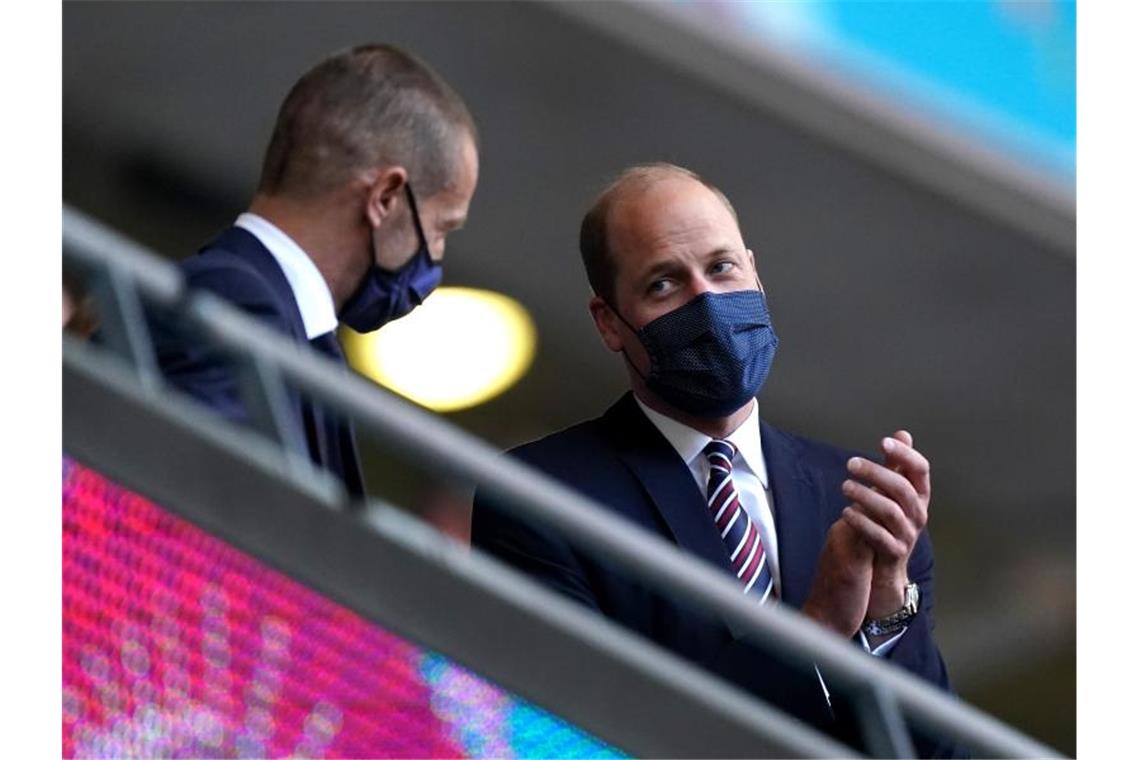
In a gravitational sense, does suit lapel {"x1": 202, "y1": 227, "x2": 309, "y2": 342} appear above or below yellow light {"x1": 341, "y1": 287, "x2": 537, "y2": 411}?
above

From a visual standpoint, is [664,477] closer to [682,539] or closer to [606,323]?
[682,539]

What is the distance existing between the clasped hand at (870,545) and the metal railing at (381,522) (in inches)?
15.9

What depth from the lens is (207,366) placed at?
2.47m

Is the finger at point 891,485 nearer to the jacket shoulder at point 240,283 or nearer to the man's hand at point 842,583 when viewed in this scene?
the man's hand at point 842,583

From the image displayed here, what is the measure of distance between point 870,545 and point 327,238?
100 centimetres

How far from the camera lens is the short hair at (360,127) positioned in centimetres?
287

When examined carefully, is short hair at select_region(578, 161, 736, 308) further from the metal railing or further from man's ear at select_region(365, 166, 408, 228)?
the metal railing

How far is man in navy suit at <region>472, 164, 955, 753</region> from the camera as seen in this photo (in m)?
2.95

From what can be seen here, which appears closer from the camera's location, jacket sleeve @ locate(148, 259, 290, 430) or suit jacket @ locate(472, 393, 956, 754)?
jacket sleeve @ locate(148, 259, 290, 430)

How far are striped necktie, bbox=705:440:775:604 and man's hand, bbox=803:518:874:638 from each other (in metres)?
0.08

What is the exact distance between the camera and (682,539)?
2.97 metres

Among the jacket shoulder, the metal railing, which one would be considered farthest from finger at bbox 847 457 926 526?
the jacket shoulder

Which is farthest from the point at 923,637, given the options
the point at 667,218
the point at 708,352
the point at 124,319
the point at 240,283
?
the point at 124,319
